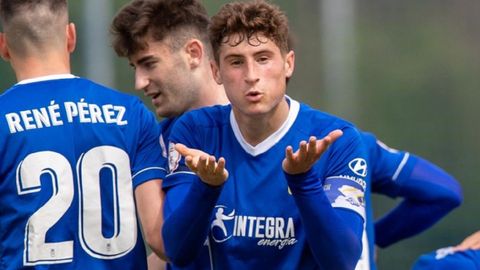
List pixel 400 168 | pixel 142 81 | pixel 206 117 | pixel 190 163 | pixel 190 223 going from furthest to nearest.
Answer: pixel 400 168, pixel 142 81, pixel 206 117, pixel 190 223, pixel 190 163

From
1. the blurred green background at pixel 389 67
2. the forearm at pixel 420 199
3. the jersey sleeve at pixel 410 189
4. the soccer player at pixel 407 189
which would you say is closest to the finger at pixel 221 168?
the soccer player at pixel 407 189

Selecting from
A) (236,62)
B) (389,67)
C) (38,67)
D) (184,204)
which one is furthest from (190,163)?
(389,67)

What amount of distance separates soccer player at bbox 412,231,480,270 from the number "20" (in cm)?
104

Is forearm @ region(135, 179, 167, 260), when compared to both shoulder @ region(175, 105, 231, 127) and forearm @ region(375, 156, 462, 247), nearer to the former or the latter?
shoulder @ region(175, 105, 231, 127)

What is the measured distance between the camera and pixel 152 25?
5.59 m

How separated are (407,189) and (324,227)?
1.56 meters

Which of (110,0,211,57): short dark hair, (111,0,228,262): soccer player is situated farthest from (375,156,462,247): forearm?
(110,0,211,57): short dark hair

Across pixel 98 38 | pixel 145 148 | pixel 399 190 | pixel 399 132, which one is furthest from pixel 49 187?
pixel 399 132

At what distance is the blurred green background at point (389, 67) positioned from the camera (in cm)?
1234

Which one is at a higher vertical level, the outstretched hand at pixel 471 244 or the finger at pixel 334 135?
the finger at pixel 334 135

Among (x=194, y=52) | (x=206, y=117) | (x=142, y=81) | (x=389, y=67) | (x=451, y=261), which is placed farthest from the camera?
(x=389, y=67)

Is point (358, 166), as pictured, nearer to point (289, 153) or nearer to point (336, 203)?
point (336, 203)

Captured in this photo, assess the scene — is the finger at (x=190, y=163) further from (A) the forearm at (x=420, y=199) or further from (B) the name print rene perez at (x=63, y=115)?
(A) the forearm at (x=420, y=199)

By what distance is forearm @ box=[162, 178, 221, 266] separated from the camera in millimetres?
4672
